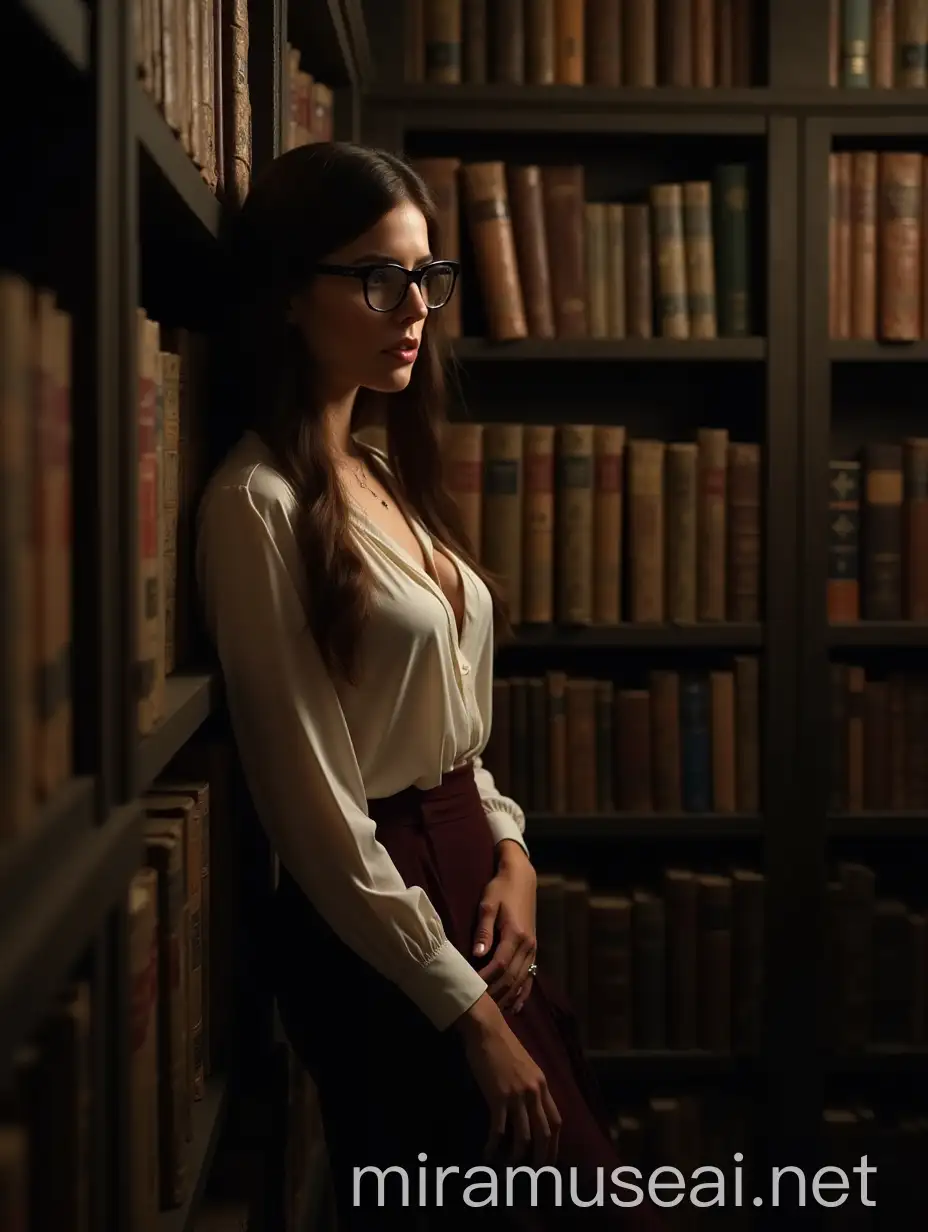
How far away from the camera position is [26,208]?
2.19ft

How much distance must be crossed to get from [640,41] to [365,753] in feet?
4.46

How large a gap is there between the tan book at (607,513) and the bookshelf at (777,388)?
62 millimetres

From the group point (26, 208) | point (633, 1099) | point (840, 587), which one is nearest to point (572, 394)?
point (840, 587)

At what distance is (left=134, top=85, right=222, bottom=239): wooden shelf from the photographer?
789mm

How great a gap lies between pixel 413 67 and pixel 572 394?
59 cm

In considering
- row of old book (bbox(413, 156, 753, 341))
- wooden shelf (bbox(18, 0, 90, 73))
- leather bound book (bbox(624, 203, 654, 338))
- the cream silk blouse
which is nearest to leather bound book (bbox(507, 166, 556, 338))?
row of old book (bbox(413, 156, 753, 341))

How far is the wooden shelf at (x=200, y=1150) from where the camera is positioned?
95cm

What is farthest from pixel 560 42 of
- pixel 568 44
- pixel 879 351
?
pixel 879 351

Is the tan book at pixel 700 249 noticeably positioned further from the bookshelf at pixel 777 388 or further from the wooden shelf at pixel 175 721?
the wooden shelf at pixel 175 721

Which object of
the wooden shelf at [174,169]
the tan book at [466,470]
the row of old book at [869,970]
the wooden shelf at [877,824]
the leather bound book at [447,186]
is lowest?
the row of old book at [869,970]

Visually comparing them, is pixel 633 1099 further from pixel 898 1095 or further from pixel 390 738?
pixel 390 738

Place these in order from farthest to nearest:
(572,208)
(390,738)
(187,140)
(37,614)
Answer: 1. (572,208)
2. (390,738)
3. (187,140)
4. (37,614)

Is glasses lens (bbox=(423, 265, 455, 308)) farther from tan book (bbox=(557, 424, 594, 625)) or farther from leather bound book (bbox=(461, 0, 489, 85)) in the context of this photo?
leather bound book (bbox=(461, 0, 489, 85))

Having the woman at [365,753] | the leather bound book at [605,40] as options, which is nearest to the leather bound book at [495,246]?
the leather bound book at [605,40]
